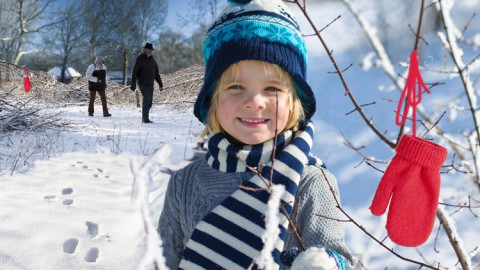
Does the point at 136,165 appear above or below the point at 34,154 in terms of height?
above

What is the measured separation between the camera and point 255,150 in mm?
1271

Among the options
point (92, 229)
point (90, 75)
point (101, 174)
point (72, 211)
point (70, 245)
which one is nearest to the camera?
point (70, 245)

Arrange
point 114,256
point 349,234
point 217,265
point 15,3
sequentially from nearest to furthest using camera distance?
1. point 217,265
2. point 349,234
3. point 114,256
4. point 15,3

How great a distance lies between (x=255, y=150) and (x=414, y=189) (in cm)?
49

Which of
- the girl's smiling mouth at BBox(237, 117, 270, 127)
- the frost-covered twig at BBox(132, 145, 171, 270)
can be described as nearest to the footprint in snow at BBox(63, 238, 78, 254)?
the girl's smiling mouth at BBox(237, 117, 270, 127)

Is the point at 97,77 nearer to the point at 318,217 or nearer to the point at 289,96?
the point at 289,96

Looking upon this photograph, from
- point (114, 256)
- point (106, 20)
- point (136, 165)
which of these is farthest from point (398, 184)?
point (106, 20)

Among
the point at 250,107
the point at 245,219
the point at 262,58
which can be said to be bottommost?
the point at 245,219

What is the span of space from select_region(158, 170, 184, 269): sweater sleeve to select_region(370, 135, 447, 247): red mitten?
735 millimetres

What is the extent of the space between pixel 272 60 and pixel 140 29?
1499 cm

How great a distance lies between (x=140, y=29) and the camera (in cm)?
1530

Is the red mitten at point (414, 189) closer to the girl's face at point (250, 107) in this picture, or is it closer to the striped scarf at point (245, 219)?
the striped scarf at point (245, 219)

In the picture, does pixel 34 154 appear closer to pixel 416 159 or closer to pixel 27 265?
pixel 27 265

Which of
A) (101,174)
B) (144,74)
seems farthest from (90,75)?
(101,174)
